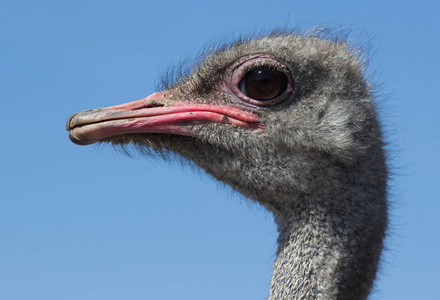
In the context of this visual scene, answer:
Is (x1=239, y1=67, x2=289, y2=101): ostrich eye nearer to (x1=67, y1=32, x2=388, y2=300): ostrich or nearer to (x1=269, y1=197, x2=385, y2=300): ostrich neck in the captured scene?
(x1=67, y1=32, x2=388, y2=300): ostrich

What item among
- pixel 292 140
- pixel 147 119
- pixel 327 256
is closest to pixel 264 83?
Result: pixel 292 140

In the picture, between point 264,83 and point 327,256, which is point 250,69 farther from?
point 327,256

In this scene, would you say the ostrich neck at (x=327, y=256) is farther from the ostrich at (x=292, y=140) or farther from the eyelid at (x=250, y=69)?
the eyelid at (x=250, y=69)

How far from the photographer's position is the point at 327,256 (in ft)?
16.2

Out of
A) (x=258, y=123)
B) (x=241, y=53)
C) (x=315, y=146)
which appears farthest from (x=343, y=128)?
(x=241, y=53)

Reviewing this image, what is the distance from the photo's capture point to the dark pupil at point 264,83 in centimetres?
528

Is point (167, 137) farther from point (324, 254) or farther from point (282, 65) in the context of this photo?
point (324, 254)

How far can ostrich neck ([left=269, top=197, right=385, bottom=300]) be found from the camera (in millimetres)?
4895

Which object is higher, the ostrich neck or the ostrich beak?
the ostrich beak

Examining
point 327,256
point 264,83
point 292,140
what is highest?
point 264,83

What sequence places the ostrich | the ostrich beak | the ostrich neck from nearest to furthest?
the ostrich neck, the ostrich, the ostrich beak

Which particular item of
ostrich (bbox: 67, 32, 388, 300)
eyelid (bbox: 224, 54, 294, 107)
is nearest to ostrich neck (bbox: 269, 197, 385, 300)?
ostrich (bbox: 67, 32, 388, 300)

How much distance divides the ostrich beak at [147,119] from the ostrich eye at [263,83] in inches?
5.6

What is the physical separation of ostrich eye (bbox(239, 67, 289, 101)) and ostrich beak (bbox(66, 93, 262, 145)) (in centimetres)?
14
